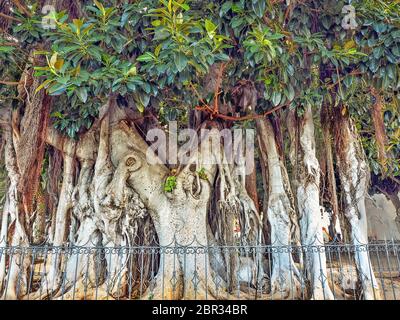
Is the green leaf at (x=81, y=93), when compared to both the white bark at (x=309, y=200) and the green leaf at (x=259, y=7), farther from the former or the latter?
the white bark at (x=309, y=200)

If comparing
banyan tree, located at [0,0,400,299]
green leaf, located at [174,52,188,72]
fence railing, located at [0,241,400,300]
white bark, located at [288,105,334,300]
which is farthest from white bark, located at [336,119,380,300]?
green leaf, located at [174,52,188,72]

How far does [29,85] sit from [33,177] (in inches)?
38.7

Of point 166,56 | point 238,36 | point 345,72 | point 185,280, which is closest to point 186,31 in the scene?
point 166,56

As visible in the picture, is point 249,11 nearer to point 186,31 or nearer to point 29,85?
point 186,31

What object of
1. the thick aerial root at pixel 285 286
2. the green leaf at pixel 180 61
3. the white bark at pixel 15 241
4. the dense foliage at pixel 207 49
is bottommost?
the thick aerial root at pixel 285 286

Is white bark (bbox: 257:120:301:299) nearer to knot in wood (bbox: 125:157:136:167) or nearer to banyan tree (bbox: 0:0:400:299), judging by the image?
banyan tree (bbox: 0:0:400:299)

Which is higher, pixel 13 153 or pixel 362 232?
pixel 13 153

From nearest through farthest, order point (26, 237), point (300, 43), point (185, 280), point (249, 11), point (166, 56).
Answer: point (166, 56), point (249, 11), point (300, 43), point (185, 280), point (26, 237)

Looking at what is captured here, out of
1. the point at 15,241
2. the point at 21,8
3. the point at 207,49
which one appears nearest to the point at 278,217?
the point at 207,49

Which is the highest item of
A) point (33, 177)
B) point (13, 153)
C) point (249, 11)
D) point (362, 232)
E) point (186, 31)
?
point (249, 11)

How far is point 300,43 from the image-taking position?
266 cm

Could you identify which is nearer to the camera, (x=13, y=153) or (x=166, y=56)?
(x=166, y=56)

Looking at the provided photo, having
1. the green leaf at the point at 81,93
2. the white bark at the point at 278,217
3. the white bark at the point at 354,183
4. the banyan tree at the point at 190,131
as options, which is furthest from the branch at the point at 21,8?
the white bark at the point at 354,183

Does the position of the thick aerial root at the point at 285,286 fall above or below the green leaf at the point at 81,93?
below
